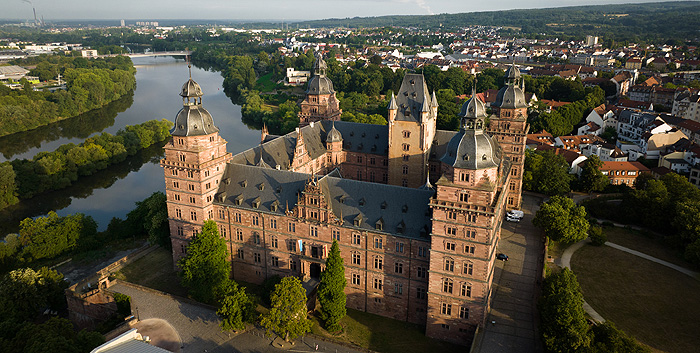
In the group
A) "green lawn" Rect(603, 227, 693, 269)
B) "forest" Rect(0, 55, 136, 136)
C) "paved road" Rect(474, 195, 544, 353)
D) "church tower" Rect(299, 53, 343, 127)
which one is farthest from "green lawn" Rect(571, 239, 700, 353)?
"forest" Rect(0, 55, 136, 136)

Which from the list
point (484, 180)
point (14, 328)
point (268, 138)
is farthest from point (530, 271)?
point (14, 328)

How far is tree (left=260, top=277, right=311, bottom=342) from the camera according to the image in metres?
51.6

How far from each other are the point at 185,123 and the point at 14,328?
29573 millimetres

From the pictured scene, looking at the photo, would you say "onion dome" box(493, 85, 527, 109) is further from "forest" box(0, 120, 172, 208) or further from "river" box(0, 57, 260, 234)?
"forest" box(0, 120, 172, 208)

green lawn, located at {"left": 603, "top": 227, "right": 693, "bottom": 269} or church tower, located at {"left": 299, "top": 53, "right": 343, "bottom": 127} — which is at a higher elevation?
church tower, located at {"left": 299, "top": 53, "right": 343, "bottom": 127}

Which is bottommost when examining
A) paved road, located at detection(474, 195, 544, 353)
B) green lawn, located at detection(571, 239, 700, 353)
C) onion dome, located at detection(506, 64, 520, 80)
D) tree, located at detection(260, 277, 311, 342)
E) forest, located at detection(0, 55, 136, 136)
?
green lawn, located at detection(571, 239, 700, 353)

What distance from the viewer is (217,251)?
60031 millimetres

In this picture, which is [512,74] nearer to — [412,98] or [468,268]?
[412,98]

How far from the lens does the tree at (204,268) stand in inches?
2314

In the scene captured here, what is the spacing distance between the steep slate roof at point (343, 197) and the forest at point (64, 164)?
6130 cm

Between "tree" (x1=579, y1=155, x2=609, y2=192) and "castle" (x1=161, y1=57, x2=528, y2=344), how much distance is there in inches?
1110

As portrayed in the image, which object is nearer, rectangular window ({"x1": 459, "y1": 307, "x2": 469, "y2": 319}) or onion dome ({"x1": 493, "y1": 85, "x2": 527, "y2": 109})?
rectangular window ({"x1": 459, "y1": 307, "x2": 469, "y2": 319})

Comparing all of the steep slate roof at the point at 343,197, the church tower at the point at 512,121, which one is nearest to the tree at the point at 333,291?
the steep slate roof at the point at 343,197

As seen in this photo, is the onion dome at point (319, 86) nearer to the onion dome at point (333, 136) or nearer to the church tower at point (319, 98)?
the church tower at point (319, 98)
